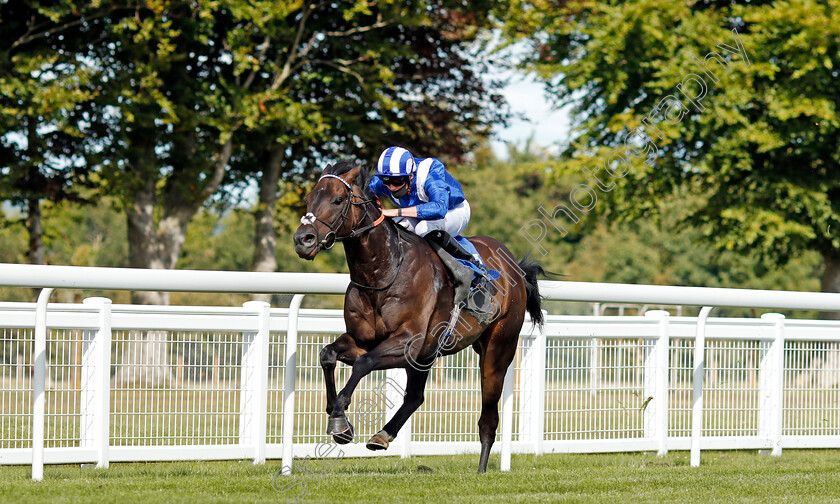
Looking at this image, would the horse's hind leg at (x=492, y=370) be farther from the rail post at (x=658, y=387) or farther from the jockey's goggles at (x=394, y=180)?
the rail post at (x=658, y=387)

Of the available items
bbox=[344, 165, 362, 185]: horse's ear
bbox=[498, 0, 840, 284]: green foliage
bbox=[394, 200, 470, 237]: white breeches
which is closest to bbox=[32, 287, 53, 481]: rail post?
bbox=[344, 165, 362, 185]: horse's ear

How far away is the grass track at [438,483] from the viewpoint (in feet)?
17.1

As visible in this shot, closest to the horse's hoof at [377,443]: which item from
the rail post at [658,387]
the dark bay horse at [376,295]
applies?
the dark bay horse at [376,295]

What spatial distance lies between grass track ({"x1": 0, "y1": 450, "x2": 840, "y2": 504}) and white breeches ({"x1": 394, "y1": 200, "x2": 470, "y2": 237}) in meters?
1.46

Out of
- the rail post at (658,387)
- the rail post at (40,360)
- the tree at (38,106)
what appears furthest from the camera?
the tree at (38,106)

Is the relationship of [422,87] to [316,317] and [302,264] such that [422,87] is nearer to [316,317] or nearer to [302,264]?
[316,317]

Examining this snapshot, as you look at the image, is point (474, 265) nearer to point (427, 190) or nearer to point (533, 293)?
point (427, 190)

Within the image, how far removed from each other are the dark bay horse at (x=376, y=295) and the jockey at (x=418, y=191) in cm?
11

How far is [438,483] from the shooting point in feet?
19.2

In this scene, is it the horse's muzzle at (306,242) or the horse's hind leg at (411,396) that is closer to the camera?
the horse's muzzle at (306,242)

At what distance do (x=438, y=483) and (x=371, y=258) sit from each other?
52.8 inches

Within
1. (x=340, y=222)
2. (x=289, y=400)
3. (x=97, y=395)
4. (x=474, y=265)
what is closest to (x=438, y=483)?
(x=289, y=400)

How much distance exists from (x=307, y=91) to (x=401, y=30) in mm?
2123

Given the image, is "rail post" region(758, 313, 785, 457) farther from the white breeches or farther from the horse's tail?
the white breeches
